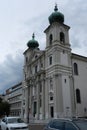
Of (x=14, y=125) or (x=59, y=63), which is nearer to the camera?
(x=14, y=125)

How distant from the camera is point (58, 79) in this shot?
131ft

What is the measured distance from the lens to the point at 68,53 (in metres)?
43.5

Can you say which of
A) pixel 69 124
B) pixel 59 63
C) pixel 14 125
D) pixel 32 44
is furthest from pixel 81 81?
pixel 69 124

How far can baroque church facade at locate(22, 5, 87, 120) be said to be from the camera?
39344mm

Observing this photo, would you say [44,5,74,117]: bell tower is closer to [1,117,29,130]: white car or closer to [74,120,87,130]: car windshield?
[1,117,29,130]: white car

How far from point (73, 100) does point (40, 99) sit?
353 inches

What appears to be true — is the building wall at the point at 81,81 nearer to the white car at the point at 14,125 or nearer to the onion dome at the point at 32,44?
the onion dome at the point at 32,44

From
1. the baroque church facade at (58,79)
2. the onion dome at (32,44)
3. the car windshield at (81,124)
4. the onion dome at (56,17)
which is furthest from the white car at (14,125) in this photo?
the onion dome at (32,44)

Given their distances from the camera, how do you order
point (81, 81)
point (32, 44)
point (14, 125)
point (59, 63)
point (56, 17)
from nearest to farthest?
point (14, 125)
point (59, 63)
point (81, 81)
point (56, 17)
point (32, 44)

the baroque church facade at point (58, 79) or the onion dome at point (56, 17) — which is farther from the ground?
the onion dome at point (56, 17)

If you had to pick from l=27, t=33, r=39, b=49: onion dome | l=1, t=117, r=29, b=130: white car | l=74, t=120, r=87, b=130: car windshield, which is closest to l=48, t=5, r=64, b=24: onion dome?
l=27, t=33, r=39, b=49: onion dome

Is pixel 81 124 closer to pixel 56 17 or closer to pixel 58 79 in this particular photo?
pixel 58 79

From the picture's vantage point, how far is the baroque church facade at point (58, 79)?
39344 millimetres

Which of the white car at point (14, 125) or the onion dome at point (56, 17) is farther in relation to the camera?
the onion dome at point (56, 17)
